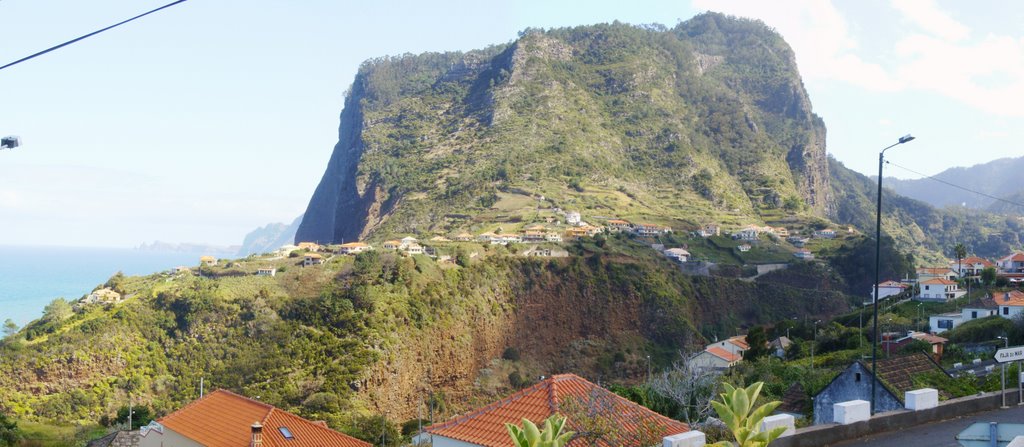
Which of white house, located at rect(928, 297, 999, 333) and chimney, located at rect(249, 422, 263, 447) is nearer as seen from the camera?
chimney, located at rect(249, 422, 263, 447)

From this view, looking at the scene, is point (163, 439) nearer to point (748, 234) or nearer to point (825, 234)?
point (748, 234)

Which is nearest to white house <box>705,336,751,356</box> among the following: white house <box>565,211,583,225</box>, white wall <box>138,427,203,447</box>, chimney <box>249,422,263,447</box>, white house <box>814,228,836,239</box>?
white house <box>565,211,583,225</box>

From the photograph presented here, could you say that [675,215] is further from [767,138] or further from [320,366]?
[320,366]

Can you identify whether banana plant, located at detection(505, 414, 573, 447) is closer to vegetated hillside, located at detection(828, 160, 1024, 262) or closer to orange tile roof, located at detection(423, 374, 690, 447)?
orange tile roof, located at detection(423, 374, 690, 447)

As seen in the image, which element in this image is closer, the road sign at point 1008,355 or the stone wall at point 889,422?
the stone wall at point 889,422

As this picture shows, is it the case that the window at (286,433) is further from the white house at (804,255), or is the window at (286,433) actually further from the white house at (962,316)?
the white house at (804,255)

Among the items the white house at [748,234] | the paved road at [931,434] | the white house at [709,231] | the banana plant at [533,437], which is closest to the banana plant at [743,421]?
the banana plant at [533,437]

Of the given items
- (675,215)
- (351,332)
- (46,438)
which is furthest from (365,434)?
(675,215)
